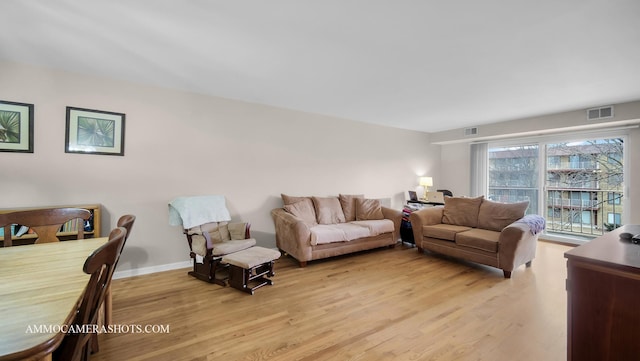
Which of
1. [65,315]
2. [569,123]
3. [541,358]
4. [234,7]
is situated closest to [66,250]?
[65,315]

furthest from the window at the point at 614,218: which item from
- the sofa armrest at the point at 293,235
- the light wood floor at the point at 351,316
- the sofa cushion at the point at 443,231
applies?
the sofa armrest at the point at 293,235

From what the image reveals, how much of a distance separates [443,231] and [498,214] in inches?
32.3

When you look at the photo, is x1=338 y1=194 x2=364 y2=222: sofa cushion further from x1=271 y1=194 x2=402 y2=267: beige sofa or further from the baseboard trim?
the baseboard trim

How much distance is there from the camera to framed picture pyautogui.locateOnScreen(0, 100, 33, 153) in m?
2.57

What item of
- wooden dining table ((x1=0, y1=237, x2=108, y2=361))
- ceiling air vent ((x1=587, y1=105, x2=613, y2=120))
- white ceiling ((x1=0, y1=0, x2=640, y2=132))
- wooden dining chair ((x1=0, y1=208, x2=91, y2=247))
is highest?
white ceiling ((x1=0, y1=0, x2=640, y2=132))

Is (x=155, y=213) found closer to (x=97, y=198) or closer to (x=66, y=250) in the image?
(x=97, y=198)

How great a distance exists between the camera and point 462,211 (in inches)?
164

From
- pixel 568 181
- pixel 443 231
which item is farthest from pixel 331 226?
pixel 568 181

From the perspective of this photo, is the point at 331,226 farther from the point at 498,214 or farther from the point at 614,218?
the point at 614,218

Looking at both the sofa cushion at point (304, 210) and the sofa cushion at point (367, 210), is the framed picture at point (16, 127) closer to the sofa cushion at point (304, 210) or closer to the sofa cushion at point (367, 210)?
the sofa cushion at point (304, 210)

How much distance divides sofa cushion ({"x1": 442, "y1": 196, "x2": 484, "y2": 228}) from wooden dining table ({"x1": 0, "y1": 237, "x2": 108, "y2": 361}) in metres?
4.44

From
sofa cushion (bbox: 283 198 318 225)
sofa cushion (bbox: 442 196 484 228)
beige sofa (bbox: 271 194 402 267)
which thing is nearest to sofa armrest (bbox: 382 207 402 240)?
beige sofa (bbox: 271 194 402 267)

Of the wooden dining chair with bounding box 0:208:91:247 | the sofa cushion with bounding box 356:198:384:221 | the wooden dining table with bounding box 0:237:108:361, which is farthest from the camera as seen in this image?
the sofa cushion with bounding box 356:198:384:221

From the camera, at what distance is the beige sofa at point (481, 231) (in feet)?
10.3
